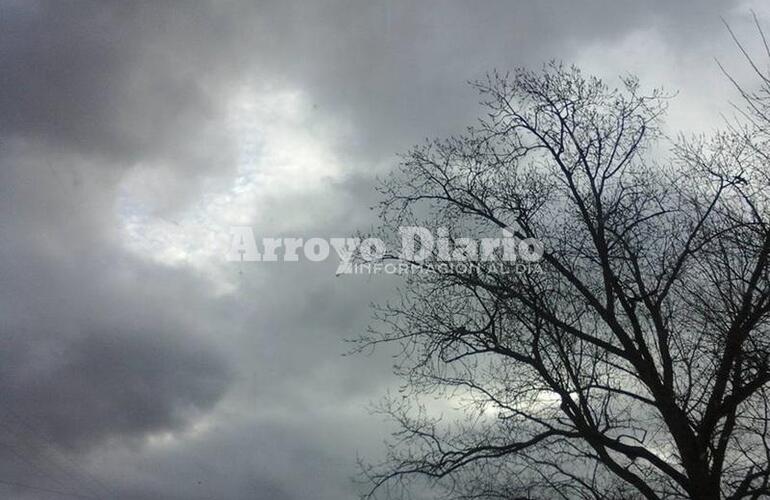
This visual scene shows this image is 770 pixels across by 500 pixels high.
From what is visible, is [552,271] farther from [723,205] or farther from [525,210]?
[723,205]

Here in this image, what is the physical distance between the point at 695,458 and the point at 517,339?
2988 mm

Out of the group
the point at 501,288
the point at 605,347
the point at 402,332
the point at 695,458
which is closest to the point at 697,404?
the point at 695,458

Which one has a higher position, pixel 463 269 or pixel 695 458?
pixel 463 269

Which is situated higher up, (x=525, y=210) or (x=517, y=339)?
(x=525, y=210)

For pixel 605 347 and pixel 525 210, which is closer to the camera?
pixel 605 347

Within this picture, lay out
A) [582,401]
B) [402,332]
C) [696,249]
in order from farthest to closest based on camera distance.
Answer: [402,332] → [582,401] → [696,249]

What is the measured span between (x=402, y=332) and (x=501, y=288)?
5.63 ft

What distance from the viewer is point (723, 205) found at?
32.3 feet

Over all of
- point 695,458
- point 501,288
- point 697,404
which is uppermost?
point 501,288

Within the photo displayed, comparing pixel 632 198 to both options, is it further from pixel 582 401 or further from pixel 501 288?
pixel 582 401

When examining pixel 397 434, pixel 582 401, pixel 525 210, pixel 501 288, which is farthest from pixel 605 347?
pixel 397 434

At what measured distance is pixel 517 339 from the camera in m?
11.2

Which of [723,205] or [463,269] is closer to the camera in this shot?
[723,205]

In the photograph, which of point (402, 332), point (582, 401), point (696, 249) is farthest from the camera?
point (402, 332)
